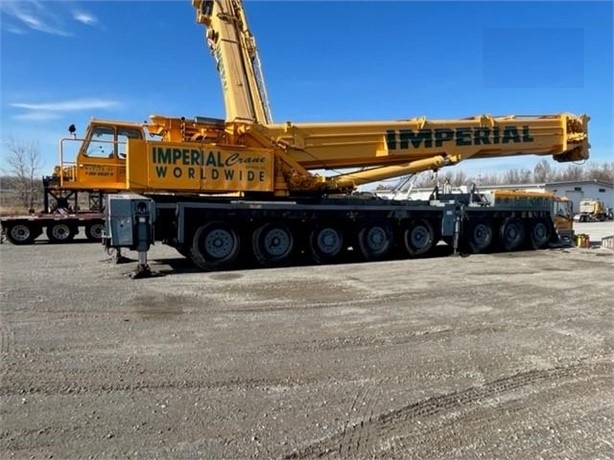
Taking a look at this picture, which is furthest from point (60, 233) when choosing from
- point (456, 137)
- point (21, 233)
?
point (456, 137)

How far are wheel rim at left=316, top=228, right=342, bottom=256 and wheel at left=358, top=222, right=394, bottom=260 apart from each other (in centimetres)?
68

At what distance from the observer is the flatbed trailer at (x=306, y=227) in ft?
32.7

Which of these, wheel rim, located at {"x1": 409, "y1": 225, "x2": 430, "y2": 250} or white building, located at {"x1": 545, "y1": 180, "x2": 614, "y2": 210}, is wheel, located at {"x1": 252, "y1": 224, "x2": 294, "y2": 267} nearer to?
wheel rim, located at {"x1": 409, "y1": 225, "x2": 430, "y2": 250}

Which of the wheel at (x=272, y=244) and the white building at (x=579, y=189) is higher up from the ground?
the white building at (x=579, y=189)

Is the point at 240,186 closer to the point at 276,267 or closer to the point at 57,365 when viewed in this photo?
the point at 276,267

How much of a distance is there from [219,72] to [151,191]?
557 centimetres

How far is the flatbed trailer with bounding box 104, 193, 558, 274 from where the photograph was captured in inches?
392

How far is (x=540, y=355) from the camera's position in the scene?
488 centimetres

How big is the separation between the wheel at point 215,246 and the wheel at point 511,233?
875 cm

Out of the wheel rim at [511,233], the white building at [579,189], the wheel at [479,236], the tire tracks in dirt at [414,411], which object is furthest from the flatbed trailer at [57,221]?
the white building at [579,189]

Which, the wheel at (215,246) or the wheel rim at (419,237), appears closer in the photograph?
the wheel at (215,246)

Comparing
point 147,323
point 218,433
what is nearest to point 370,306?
point 147,323

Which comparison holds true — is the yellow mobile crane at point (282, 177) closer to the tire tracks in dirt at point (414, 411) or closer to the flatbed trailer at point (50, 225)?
the flatbed trailer at point (50, 225)

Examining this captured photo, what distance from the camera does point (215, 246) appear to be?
10.8 meters
